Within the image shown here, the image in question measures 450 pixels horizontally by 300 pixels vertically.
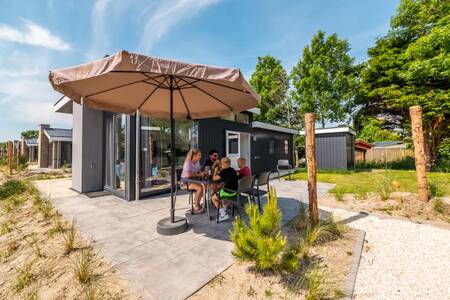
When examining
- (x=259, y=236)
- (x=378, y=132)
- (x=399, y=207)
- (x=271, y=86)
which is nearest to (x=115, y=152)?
(x=259, y=236)

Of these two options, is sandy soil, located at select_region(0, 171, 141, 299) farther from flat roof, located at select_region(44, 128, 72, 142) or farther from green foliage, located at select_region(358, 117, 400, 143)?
green foliage, located at select_region(358, 117, 400, 143)

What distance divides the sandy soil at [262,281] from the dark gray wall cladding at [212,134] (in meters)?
5.22

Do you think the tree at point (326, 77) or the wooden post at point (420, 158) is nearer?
the wooden post at point (420, 158)

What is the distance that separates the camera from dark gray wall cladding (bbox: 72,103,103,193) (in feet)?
19.7

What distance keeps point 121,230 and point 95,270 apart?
3.56 feet

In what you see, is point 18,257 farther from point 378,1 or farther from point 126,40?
point 378,1

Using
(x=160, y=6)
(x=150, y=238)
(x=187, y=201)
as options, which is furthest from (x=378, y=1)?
(x=150, y=238)

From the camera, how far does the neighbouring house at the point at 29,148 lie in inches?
794

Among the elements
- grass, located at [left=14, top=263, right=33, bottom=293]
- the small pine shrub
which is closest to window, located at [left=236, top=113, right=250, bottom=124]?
the small pine shrub

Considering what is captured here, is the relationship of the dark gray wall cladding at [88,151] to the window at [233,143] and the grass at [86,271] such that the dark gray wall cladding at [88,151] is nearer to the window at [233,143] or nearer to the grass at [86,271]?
the grass at [86,271]

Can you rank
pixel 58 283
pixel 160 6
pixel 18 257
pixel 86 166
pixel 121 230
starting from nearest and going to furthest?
pixel 58 283
pixel 18 257
pixel 121 230
pixel 160 6
pixel 86 166

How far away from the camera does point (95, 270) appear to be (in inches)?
86.1

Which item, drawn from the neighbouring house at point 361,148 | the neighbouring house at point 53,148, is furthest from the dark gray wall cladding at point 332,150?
the neighbouring house at point 53,148

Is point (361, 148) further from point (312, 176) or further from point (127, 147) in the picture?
point (127, 147)
